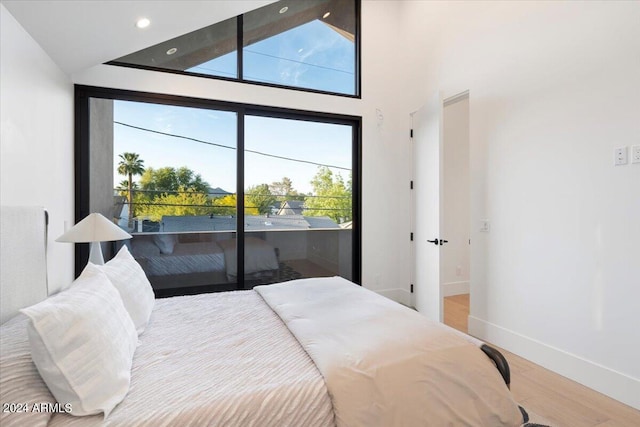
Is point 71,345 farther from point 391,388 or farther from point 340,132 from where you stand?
point 340,132

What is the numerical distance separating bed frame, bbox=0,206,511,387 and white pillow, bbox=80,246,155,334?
0.34 meters

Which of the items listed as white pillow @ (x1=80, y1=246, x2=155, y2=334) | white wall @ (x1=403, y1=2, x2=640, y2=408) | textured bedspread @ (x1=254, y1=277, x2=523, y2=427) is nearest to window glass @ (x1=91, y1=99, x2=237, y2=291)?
white pillow @ (x1=80, y1=246, x2=155, y2=334)

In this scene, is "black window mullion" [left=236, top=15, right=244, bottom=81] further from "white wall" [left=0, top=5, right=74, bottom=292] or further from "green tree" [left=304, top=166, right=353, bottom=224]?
"white wall" [left=0, top=5, right=74, bottom=292]

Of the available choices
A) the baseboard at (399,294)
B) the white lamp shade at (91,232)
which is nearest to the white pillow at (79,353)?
the white lamp shade at (91,232)

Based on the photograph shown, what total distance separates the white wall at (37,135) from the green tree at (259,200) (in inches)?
62.7

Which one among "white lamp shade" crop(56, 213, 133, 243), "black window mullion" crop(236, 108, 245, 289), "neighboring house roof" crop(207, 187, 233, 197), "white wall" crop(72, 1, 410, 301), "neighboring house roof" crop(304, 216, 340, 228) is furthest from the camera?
"white wall" crop(72, 1, 410, 301)

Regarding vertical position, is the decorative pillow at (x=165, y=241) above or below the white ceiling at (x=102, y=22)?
below

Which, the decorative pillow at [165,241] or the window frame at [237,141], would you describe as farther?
the decorative pillow at [165,241]

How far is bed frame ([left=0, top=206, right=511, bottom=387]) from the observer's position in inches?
61.5

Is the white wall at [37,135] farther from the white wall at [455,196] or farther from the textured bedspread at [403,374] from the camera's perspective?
the white wall at [455,196]

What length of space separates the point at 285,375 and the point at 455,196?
427cm

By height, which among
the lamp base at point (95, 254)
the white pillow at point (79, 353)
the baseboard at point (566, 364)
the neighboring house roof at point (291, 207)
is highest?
the neighboring house roof at point (291, 207)

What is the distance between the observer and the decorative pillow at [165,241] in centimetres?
338

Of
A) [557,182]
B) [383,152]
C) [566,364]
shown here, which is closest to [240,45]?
[383,152]
